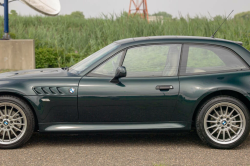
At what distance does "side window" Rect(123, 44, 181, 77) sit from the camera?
5180mm

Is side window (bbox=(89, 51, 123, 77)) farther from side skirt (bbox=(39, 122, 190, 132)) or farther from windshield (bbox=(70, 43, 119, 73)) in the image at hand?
side skirt (bbox=(39, 122, 190, 132))

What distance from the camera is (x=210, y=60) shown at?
5.30 metres

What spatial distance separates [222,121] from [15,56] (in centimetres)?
953

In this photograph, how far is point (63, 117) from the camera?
16.4 ft

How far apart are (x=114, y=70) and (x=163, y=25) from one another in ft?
34.5

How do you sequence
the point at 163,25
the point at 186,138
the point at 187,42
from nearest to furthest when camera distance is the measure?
1. the point at 187,42
2. the point at 186,138
3. the point at 163,25

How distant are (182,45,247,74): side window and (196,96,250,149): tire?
454mm

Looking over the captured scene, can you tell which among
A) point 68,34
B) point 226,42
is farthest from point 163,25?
point 226,42

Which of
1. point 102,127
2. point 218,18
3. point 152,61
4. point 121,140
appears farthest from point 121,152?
point 218,18

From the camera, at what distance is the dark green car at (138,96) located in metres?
4.98

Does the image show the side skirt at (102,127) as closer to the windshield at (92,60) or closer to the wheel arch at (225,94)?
the wheel arch at (225,94)

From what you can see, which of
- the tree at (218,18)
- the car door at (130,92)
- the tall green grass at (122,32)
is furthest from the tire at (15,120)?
the tree at (218,18)

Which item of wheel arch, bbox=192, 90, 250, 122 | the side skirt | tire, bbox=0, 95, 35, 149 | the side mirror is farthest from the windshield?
wheel arch, bbox=192, 90, 250, 122

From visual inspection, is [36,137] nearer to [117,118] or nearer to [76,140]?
[76,140]
